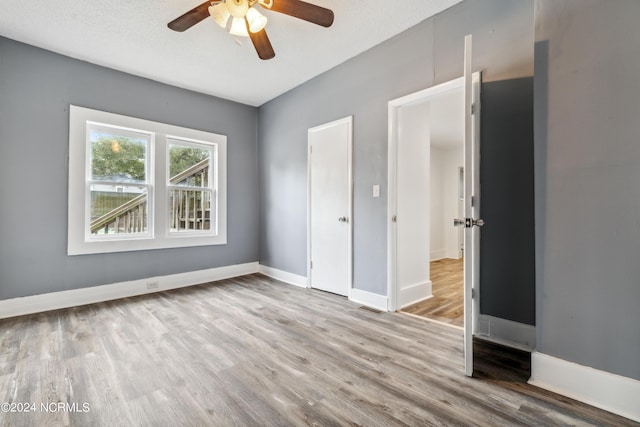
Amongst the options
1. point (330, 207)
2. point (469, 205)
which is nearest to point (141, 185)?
point (330, 207)

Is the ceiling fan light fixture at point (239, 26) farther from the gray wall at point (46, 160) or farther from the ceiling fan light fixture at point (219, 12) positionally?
the gray wall at point (46, 160)

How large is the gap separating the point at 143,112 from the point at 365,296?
3.72 m

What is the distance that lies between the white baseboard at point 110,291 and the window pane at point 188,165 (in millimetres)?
1363

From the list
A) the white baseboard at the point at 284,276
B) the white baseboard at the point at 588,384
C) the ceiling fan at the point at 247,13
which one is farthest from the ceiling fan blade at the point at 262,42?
the white baseboard at the point at 588,384

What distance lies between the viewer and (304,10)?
1990mm

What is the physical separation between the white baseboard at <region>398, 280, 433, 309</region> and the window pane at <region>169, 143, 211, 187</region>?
3316mm

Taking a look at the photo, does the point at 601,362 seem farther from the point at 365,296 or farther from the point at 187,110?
the point at 187,110

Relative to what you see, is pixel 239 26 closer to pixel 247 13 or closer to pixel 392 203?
pixel 247 13

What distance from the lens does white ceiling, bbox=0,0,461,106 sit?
2.45 metres

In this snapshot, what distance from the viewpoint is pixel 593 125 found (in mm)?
1567

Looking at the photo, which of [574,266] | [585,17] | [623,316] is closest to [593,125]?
[585,17]

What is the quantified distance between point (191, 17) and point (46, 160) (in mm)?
2442

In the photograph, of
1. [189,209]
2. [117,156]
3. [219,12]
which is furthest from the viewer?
[189,209]

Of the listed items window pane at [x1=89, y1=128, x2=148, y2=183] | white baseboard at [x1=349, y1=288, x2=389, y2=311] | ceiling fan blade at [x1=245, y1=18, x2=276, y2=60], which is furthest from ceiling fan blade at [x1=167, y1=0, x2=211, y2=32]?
white baseboard at [x1=349, y1=288, x2=389, y2=311]
